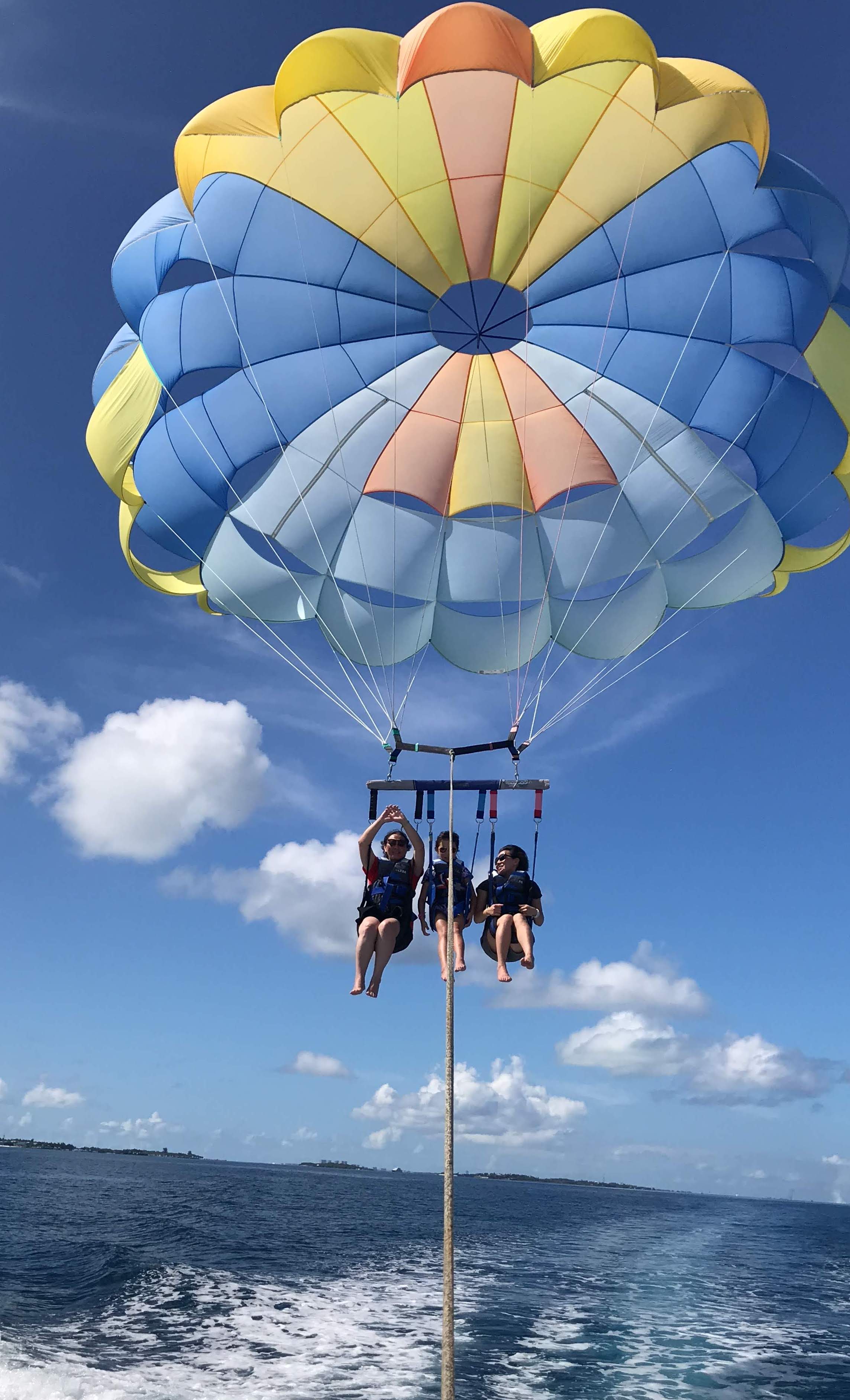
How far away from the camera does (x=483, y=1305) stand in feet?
46.7

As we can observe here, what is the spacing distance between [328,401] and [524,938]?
5146mm

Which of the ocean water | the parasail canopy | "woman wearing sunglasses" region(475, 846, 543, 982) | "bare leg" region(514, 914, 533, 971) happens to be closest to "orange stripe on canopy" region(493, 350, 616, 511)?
the parasail canopy

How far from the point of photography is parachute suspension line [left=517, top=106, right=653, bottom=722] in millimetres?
7593

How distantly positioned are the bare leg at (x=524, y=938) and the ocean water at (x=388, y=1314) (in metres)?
5.29

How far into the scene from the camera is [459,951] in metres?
6.37

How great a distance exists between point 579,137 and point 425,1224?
3954 cm

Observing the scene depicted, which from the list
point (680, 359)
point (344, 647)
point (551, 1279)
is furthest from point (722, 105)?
point (551, 1279)

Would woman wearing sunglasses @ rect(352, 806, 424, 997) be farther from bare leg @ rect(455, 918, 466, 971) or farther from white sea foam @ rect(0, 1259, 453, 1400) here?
white sea foam @ rect(0, 1259, 453, 1400)

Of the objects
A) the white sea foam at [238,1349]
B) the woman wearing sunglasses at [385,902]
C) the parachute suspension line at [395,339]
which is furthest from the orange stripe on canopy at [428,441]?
the white sea foam at [238,1349]

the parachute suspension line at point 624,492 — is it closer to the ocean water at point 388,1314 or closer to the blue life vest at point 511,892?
the blue life vest at point 511,892

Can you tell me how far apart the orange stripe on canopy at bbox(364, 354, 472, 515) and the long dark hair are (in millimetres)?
3571

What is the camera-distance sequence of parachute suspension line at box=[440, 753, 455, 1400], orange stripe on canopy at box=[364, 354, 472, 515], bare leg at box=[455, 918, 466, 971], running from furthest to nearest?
orange stripe on canopy at box=[364, 354, 472, 515] < bare leg at box=[455, 918, 466, 971] < parachute suspension line at box=[440, 753, 455, 1400]

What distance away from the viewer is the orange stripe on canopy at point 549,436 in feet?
28.4

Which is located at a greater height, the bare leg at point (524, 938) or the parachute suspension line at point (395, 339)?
the parachute suspension line at point (395, 339)
